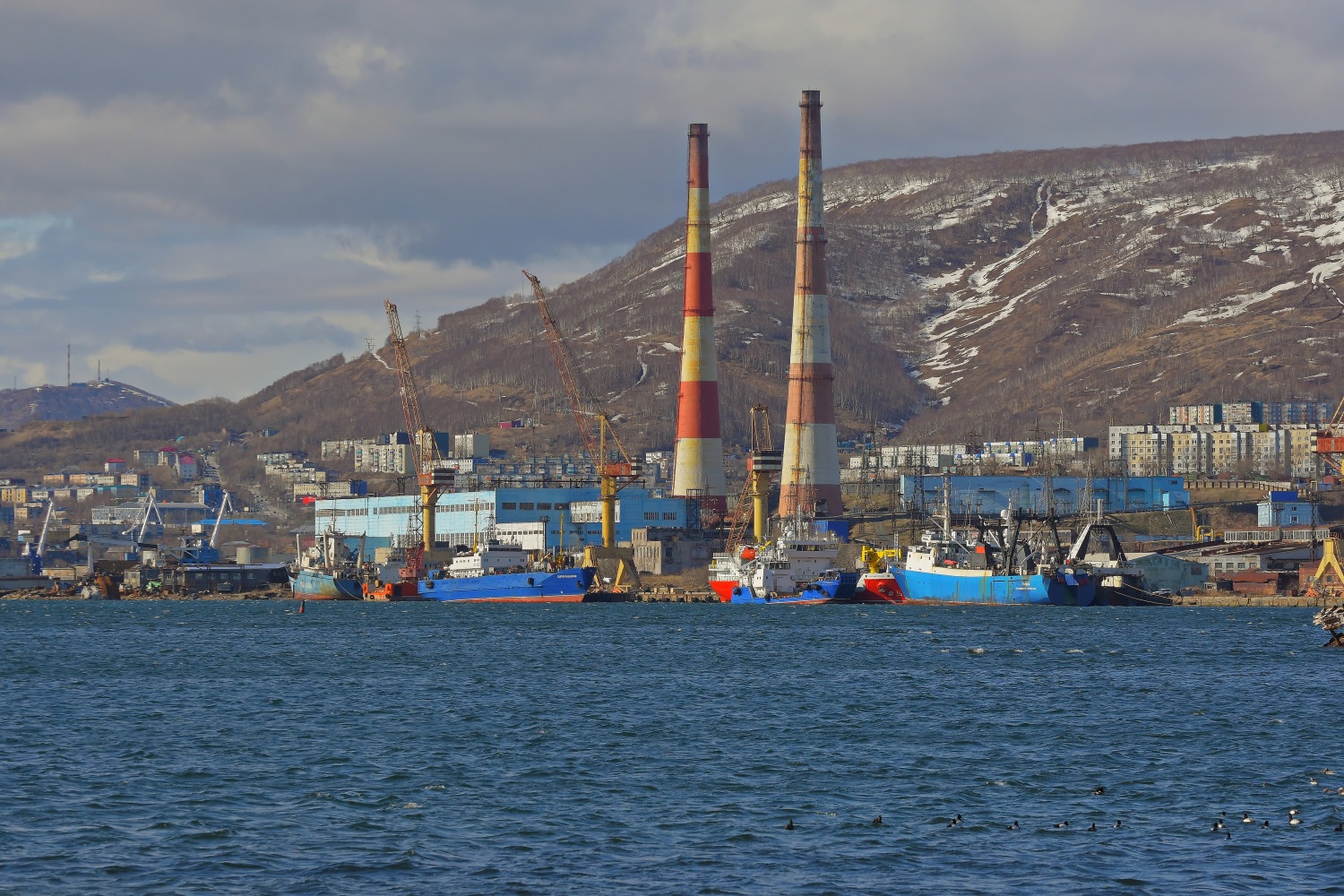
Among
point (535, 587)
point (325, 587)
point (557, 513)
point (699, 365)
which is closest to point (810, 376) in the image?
point (699, 365)

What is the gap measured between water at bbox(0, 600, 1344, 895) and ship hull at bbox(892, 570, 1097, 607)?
1709 inches

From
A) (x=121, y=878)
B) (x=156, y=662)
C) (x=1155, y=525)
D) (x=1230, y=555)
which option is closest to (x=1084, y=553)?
(x=1230, y=555)

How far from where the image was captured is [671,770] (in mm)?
40344

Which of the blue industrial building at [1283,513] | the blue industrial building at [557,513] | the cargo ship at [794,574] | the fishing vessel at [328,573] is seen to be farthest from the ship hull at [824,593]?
the blue industrial building at [1283,513]

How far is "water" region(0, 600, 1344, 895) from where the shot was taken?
2911cm

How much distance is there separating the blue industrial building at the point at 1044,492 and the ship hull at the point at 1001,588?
2412 inches

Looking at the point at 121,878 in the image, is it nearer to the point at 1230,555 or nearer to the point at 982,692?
the point at 982,692

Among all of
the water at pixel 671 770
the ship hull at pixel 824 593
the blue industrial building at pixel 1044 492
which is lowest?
the water at pixel 671 770

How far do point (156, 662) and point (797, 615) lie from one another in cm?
5235

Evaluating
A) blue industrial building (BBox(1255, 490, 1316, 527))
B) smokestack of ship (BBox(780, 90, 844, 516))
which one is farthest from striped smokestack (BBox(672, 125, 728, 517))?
blue industrial building (BBox(1255, 490, 1316, 527))

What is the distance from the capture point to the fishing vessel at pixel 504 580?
5640 inches

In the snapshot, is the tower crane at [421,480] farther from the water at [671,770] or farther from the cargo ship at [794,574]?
the water at [671,770]

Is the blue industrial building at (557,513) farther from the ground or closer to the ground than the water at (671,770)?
farther from the ground

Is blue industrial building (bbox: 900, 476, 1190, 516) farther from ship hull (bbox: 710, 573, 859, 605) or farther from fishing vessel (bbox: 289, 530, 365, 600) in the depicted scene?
fishing vessel (bbox: 289, 530, 365, 600)
